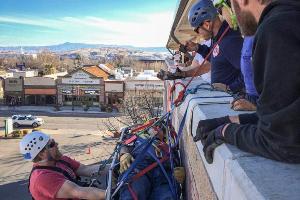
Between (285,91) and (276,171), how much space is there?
11.5 inches

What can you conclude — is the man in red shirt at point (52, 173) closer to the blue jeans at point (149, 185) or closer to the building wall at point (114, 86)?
the blue jeans at point (149, 185)

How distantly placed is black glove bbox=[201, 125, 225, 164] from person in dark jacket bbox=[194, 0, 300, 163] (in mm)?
242

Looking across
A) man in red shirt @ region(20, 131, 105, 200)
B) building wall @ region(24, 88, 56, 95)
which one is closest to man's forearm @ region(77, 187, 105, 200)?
man in red shirt @ region(20, 131, 105, 200)

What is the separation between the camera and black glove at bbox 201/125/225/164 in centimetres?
196

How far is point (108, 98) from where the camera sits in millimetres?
46000

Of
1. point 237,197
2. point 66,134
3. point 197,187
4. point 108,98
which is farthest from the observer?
point 108,98

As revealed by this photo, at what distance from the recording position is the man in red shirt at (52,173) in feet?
13.5

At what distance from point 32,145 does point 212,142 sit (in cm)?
316

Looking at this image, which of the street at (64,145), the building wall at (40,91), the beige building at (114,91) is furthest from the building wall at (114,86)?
the building wall at (40,91)

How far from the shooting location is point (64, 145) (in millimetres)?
31875

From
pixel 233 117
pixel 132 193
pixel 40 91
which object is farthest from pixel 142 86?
pixel 233 117

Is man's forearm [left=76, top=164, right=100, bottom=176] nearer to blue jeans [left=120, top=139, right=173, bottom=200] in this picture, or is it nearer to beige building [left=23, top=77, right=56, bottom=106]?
blue jeans [left=120, top=139, right=173, bottom=200]

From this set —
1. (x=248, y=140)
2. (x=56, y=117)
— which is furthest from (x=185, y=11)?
(x=56, y=117)

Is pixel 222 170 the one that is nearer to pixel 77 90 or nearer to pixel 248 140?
pixel 248 140
